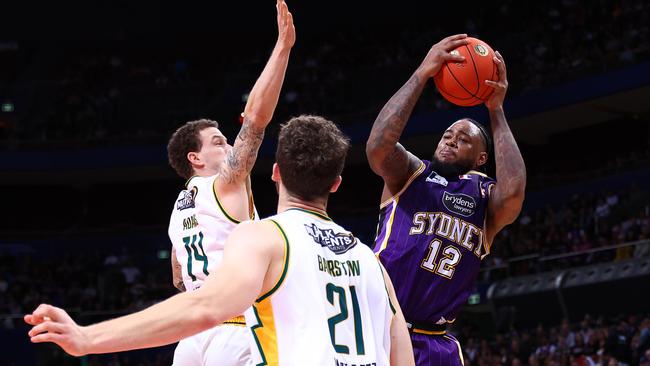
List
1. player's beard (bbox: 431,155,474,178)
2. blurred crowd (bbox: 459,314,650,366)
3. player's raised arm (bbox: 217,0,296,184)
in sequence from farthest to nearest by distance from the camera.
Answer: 1. blurred crowd (bbox: 459,314,650,366)
2. player's beard (bbox: 431,155,474,178)
3. player's raised arm (bbox: 217,0,296,184)

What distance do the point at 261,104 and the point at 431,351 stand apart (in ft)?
6.74

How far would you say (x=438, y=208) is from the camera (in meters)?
6.39

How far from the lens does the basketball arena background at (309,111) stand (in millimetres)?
19844

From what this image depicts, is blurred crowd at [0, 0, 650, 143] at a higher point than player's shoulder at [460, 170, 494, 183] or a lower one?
higher

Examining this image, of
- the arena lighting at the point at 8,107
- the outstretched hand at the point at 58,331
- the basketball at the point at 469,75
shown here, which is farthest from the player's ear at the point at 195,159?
the arena lighting at the point at 8,107

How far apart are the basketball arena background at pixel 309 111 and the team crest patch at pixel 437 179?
10.5m

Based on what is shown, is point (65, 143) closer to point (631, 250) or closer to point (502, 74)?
point (631, 250)

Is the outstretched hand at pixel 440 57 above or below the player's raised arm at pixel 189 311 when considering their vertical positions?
above

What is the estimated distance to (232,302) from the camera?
3.28 meters

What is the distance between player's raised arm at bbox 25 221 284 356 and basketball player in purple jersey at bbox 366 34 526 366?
280 cm

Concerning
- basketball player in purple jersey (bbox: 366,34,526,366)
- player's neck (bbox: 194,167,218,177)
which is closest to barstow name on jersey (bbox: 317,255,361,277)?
basketball player in purple jersey (bbox: 366,34,526,366)

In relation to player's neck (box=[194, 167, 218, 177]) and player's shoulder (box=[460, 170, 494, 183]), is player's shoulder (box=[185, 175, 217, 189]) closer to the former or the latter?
player's neck (box=[194, 167, 218, 177])

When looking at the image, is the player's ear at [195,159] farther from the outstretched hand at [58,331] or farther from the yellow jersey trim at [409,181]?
the outstretched hand at [58,331]

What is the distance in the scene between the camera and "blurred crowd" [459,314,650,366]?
14.3m
